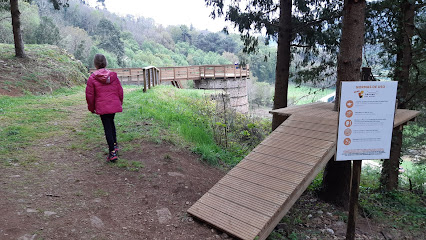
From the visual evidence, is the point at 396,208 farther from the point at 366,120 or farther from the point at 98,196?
the point at 98,196

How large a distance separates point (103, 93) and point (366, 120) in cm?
313

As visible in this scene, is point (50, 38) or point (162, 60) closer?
point (50, 38)

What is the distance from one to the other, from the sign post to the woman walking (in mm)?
2798

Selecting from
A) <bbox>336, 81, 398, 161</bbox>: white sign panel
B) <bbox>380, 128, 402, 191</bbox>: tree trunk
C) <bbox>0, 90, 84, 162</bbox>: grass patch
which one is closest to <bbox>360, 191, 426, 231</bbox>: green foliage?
<bbox>380, 128, 402, 191</bbox>: tree trunk

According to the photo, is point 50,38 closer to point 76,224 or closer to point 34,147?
point 34,147

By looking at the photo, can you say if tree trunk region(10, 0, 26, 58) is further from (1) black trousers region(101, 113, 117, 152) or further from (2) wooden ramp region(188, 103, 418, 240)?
(2) wooden ramp region(188, 103, 418, 240)

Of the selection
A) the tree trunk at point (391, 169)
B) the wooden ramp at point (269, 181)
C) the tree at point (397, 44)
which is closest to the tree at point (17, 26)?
the wooden ramp at point (269, 181)

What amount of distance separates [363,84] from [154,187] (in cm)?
259

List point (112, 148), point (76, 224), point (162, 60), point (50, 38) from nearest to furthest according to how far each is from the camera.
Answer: point (76, 224)
point (112, 148)
point (50, 38)
point (162, 60)

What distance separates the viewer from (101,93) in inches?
150

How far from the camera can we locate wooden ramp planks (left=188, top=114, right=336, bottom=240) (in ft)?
9.30

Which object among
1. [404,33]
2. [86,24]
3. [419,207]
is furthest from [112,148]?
[86,24]

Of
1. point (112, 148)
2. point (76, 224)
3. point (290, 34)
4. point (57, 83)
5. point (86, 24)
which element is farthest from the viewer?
point (86, 24)

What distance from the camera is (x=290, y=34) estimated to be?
6328 mm
